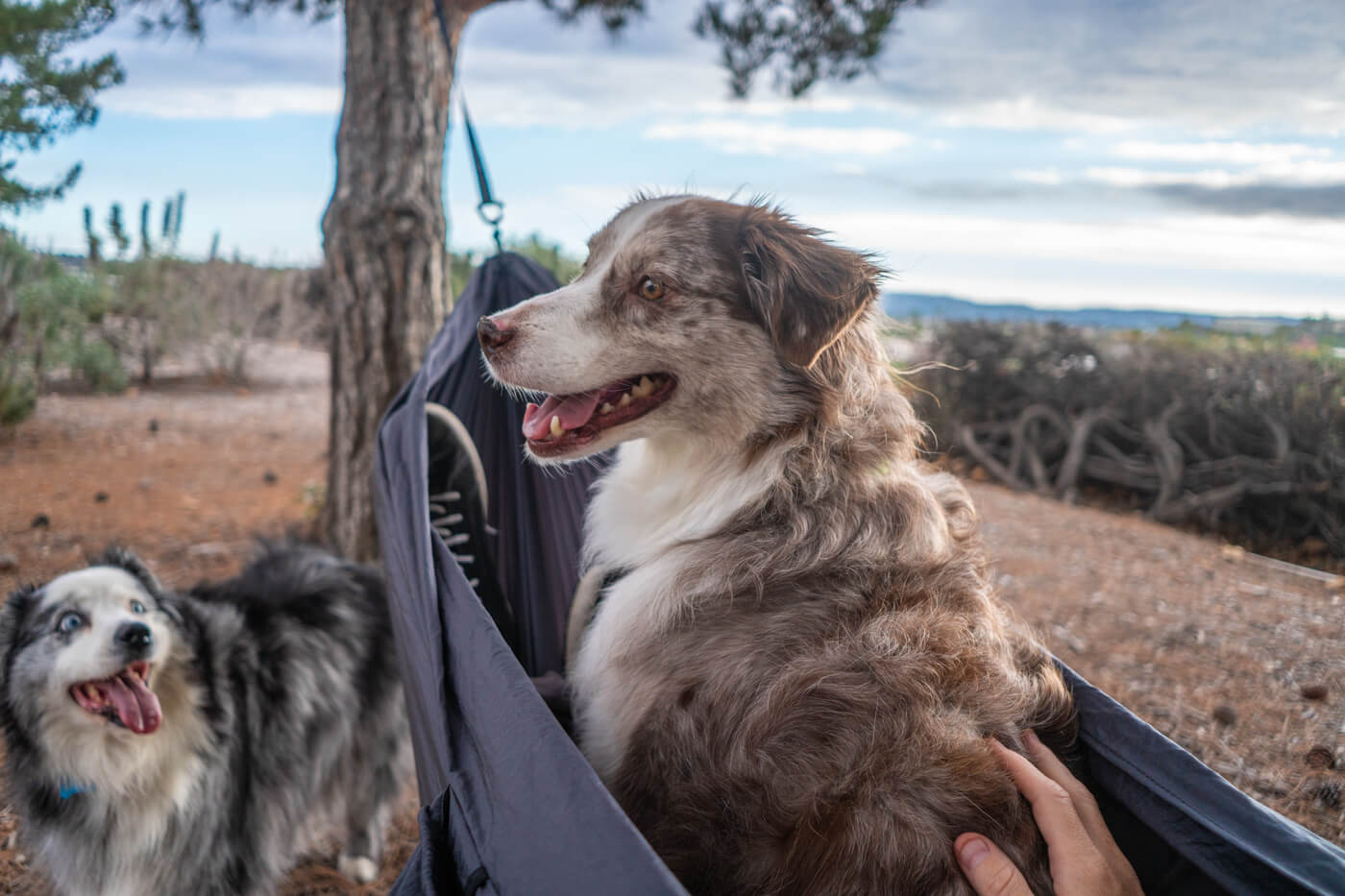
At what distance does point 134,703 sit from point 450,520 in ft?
2.91

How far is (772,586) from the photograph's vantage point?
60.7 inches

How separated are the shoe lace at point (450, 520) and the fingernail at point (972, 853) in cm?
149

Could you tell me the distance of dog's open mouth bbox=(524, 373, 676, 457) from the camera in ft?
5.74

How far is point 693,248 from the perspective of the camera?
1.73 m

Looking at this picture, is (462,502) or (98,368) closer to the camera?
(462,502)

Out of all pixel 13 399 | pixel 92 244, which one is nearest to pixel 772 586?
pixel 13 399

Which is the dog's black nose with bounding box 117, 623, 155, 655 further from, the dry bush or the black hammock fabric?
the dry bush

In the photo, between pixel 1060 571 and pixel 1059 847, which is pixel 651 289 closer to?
pixel 1059 847

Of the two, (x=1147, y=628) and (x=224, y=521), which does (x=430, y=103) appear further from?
(x=1147, y=628)

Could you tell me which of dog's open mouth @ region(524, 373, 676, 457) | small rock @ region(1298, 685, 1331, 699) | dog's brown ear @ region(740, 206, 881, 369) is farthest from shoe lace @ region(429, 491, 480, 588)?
small rock @ region(1298, 685, 1331, 699)

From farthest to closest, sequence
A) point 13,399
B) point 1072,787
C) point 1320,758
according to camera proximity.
→ point 13,399 < point 1320,758 < point 1072,787

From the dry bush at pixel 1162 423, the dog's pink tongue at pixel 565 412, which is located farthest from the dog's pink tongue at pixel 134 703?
the dry bush at pixel 1162 423

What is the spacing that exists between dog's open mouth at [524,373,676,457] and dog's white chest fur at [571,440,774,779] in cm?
14

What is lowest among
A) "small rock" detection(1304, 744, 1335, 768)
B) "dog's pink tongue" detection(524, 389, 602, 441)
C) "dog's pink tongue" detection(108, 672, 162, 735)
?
"dog's pink tongue" detection(108, 672, 162, 735)
